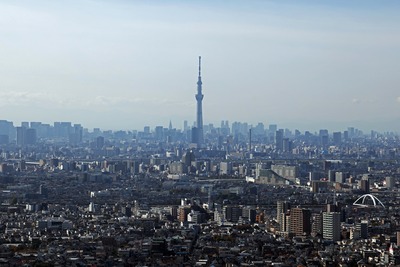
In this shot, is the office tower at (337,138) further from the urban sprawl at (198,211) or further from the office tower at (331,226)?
the office tower at (331,226)

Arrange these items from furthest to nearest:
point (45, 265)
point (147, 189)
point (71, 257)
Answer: point (147, 189) < point (71, 257) < point (45, 265)

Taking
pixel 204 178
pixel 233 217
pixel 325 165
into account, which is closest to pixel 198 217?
pixel 233 217

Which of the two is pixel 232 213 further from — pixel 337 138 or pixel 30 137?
pixel 337 138

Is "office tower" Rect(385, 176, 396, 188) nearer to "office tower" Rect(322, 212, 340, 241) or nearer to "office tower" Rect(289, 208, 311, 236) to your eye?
"office tower" Rect(289, 208, 311, 236)

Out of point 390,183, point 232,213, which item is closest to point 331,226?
point 232,213

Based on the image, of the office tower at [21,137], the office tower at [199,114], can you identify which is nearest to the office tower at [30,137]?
the office tower at [21,137]

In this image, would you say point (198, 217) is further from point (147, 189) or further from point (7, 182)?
point (7, 182)
